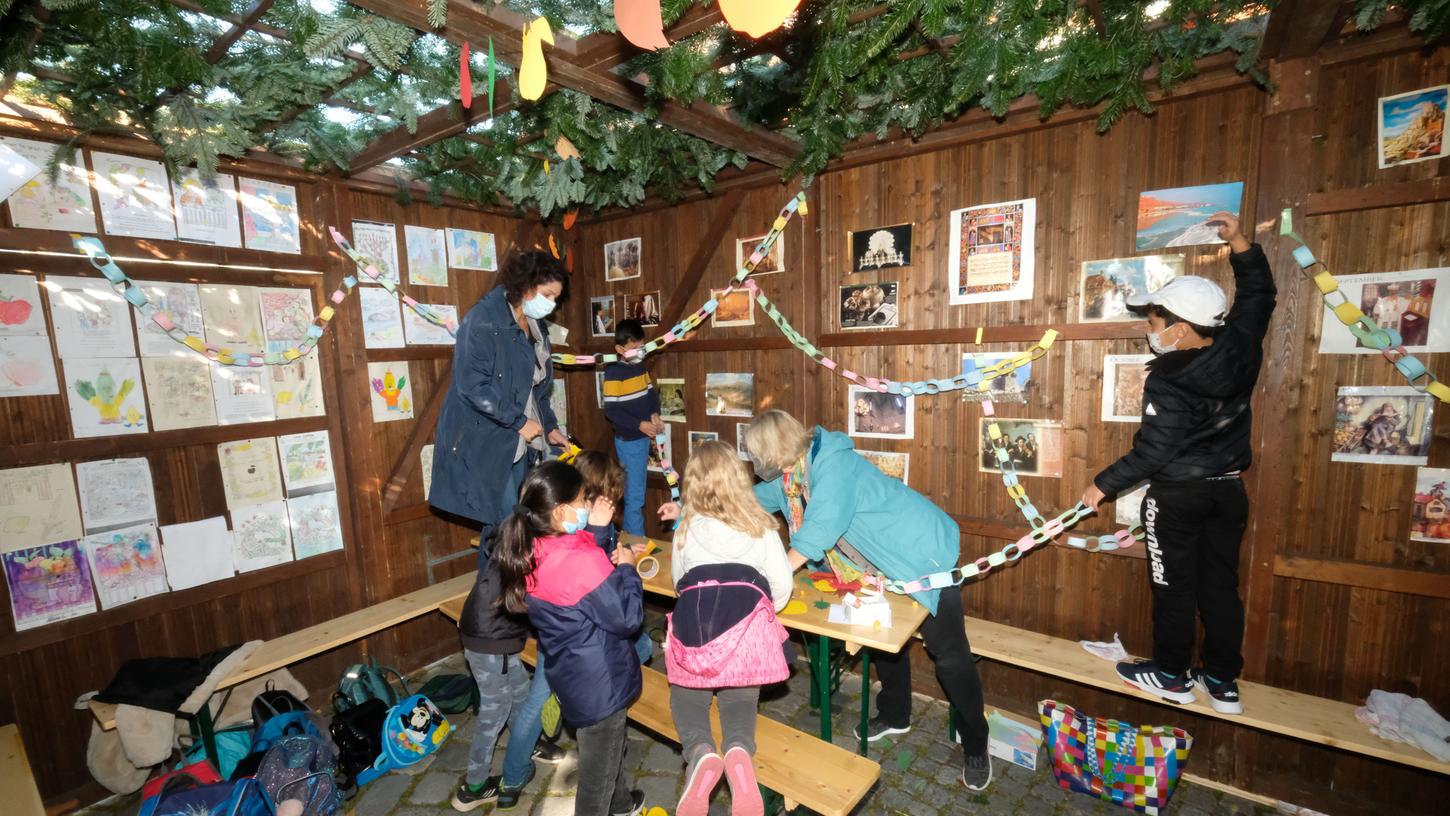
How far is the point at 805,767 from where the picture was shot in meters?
2.62

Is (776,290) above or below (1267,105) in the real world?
below

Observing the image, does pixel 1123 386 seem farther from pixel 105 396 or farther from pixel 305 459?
pixel 105 396

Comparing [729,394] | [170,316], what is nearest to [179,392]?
[170,316]

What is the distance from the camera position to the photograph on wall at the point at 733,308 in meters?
4.72

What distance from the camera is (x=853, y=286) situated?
4.17m

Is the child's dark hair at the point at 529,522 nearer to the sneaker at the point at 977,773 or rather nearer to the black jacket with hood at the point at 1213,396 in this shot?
the sneaker at the point at 977,773

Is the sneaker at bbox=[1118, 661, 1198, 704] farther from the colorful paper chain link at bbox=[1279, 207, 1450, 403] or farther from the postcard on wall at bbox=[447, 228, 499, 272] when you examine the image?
the postcard on wall at bbox=[447, 228, 499, 272]

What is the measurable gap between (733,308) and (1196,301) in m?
2.98

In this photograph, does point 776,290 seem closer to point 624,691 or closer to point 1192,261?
point 1192,261

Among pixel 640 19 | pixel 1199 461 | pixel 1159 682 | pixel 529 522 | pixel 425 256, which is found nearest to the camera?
pixel 640 19

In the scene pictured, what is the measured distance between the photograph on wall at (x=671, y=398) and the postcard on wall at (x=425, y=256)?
6.58 feet

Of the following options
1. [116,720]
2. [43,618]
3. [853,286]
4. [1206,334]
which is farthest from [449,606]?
[1206,334]

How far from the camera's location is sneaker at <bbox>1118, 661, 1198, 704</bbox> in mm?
2957

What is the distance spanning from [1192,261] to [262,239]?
560 cm
